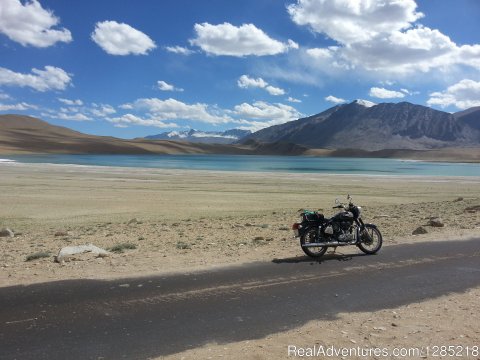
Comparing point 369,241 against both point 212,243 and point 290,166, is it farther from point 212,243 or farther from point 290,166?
point 290,166

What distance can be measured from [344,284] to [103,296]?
425 centimetres

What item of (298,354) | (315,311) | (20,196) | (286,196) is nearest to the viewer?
(298,354)

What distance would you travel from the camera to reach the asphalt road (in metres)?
5.62

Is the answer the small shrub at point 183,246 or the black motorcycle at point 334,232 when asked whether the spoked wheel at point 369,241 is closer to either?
the black motorcycle at point 334,232

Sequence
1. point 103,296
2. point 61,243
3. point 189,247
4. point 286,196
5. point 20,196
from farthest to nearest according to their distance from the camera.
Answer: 1. point 286,196
2. point 20,196
3. point 61,243
4. point 189,247
5. point 103,296

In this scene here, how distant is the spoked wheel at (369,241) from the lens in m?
10.8

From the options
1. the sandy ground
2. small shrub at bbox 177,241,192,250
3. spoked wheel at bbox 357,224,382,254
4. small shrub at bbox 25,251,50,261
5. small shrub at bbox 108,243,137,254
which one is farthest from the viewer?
small shrub at bbox 177,241,192,250

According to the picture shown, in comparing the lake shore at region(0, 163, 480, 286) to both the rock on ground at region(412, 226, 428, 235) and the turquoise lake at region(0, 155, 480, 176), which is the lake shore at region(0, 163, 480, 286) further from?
the turquoise lake at region(0, 155, 480, 176)

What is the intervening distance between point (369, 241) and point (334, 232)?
938 mm

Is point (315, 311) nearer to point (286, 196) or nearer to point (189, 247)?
point (189, 247)

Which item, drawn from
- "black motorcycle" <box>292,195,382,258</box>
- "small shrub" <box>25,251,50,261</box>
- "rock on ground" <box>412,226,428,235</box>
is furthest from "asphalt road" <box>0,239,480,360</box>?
"rock on ground" <box>412,226,428,235</box>

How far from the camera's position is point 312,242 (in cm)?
1041

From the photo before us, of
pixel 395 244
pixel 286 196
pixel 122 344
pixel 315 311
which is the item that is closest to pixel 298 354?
pixel 315 311

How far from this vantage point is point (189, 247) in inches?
448
